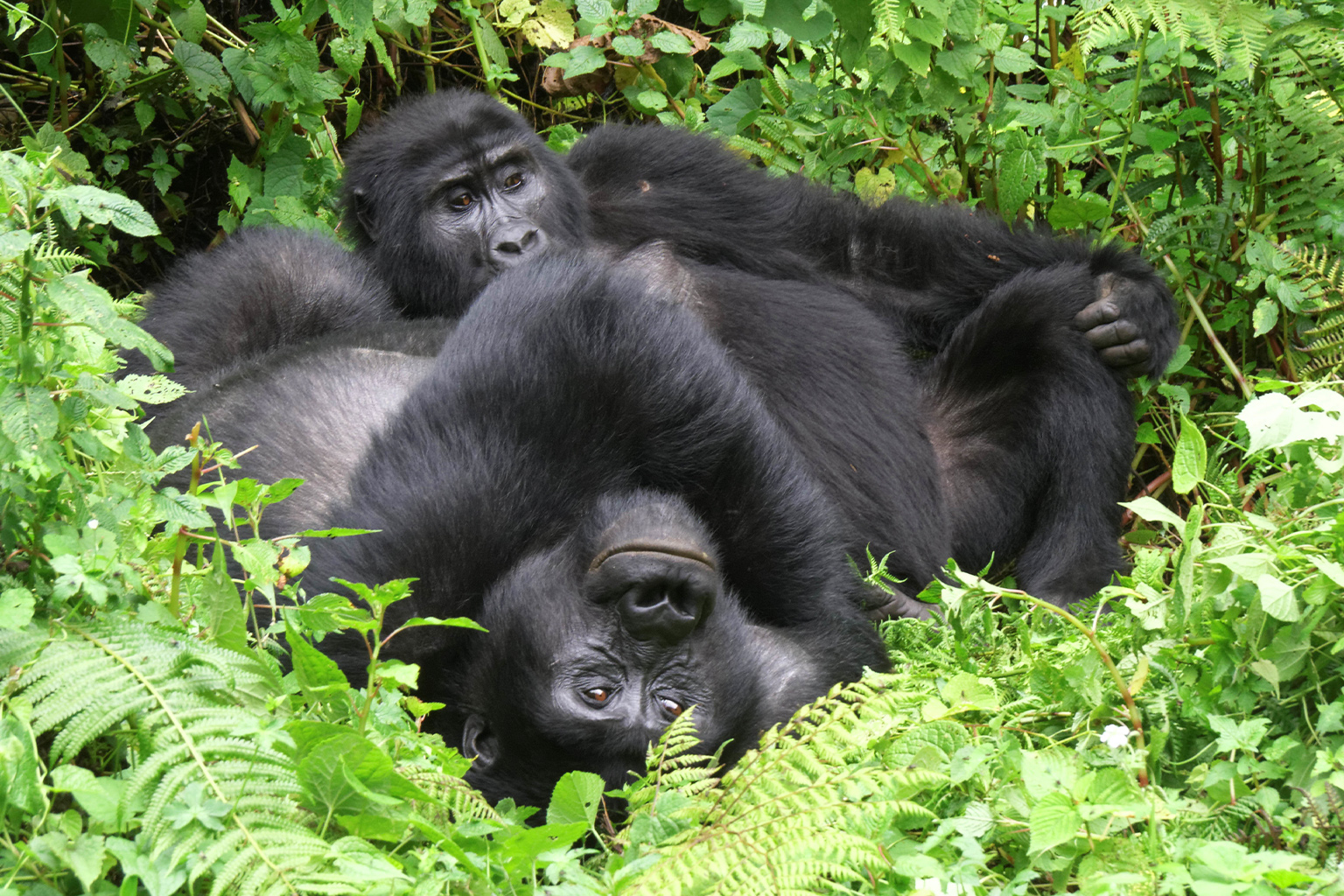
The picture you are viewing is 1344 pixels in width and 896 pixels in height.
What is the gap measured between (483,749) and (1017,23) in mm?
2997

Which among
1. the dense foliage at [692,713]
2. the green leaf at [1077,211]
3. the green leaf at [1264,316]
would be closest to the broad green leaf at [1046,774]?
the dense foliage at [692,713]

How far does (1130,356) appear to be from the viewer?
349cm

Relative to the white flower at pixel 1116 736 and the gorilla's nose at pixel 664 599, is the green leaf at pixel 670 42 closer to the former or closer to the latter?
the gorilla's nose at pixel 664 599

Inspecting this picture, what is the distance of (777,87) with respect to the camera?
4438 mm

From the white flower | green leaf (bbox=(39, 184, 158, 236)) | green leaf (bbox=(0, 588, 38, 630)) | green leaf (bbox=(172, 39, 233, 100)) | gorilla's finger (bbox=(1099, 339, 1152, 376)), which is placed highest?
green leaf (bbox=(39, 184, 158, 236))

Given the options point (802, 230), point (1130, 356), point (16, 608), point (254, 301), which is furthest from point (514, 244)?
point (16, 608)

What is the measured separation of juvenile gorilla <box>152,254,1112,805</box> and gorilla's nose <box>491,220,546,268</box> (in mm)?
493

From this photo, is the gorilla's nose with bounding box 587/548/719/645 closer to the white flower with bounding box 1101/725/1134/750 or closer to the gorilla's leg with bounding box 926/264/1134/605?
the white flower with bounding box 1101/725/1134/750

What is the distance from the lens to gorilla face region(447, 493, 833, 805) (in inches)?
91.8

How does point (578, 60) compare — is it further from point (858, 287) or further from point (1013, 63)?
point (1013, 63)

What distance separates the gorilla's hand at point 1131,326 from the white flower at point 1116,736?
5.75 ft

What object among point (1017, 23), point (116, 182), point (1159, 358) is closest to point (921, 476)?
point (1159, 358)

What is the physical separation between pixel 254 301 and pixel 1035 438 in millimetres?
2226

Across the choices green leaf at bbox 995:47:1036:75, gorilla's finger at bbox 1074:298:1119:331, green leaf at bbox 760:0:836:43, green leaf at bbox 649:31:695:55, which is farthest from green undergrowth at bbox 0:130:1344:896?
green leaf at bbox 649:31:695:55
